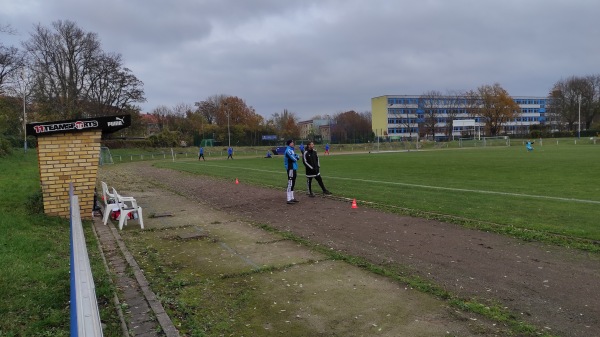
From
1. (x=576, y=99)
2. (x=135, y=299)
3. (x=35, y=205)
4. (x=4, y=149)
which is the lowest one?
(x=135, y=299)

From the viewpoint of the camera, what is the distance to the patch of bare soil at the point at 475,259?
4430 millimetres

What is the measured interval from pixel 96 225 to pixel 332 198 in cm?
645

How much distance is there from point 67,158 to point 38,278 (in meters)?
4.67

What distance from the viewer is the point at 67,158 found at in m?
9.18

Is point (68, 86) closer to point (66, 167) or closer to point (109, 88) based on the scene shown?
point (109, 88)

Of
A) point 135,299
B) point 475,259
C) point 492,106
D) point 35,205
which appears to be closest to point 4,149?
point 35,205

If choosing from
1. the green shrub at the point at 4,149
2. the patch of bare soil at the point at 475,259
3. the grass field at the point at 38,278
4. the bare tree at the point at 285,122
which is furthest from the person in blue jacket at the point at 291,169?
the bare tree at the point at 285,122

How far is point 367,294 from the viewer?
489cm

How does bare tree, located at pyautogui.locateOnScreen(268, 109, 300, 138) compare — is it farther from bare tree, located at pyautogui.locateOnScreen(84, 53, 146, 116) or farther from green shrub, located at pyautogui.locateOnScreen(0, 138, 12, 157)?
green shrub, located at pyautogui.locateOnScreen(0, 138, 12, 157)

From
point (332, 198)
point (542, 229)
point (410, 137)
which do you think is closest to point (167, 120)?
point (410, 137)

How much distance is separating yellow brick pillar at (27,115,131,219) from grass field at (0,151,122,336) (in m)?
0.58

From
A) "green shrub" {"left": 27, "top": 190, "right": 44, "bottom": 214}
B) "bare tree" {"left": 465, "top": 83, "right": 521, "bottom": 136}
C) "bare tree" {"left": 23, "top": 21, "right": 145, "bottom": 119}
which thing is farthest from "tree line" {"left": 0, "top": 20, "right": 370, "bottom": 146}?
→ "bare tree" {"left": 465, "top": 83, "right": 521, "bottom": 136}

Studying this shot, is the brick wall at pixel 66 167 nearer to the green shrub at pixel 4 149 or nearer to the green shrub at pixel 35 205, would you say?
the green shrub at pixel 35 205

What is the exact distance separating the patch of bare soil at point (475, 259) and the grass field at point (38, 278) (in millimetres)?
3515
